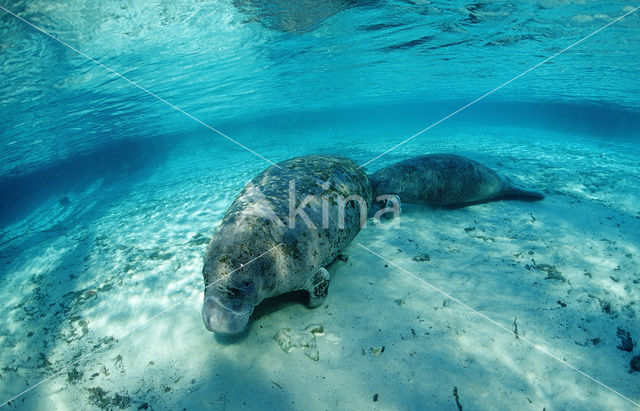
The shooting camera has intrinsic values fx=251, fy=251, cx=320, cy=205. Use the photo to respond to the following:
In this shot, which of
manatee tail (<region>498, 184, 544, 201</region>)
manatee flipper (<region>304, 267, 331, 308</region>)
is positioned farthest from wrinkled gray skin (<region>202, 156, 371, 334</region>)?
manatee tail (<region>498, 184, 544, 201</region>)

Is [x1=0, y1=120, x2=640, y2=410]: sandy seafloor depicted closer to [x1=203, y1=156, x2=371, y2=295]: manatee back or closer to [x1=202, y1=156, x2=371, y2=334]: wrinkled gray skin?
[x1=202, y1=156, x2=371, y2=334]: wrinkled gray skin

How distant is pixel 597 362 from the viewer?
2.25m

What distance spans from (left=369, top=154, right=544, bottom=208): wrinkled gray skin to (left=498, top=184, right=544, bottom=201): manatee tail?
485 mm

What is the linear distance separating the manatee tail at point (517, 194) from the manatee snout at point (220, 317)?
6.08 metres

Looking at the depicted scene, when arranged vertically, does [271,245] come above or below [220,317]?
above

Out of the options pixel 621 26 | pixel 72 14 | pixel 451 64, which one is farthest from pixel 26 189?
pixel 621 26

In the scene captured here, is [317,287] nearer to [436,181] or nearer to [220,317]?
[220,317]

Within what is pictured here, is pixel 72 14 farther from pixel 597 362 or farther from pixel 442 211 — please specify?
pixel 597 362

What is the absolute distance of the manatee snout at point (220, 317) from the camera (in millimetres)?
2227

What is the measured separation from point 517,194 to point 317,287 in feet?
17.7

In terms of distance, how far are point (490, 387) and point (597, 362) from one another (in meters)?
1.06

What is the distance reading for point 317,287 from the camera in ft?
9.80

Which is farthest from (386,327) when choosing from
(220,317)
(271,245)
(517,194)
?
(517,194)

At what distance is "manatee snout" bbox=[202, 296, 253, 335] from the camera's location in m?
2.23
